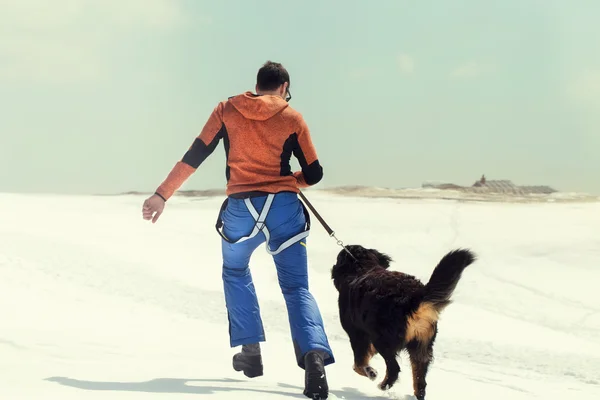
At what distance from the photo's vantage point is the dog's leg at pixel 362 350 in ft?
14.3

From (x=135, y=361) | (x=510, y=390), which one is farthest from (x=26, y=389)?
(x=510, y=390)

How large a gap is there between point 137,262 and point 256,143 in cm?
606

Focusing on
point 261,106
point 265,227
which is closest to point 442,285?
point 265,227

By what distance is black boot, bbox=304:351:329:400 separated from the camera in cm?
363

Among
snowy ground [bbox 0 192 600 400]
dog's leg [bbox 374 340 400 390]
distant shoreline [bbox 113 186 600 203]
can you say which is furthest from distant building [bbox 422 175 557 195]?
dog's leg [bbox 374 340 400 390]

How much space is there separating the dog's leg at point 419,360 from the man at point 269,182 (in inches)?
20.2

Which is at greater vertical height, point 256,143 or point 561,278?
point 256,143

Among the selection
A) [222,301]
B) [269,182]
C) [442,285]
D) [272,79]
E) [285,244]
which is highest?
[272,79]

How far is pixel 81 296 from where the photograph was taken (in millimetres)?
7555

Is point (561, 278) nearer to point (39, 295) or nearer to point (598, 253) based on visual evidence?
point (598, 253)

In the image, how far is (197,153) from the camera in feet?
13.6

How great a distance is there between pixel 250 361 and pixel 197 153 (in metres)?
1.42

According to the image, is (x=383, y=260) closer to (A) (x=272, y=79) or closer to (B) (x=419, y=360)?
(B) (x=419, y=360)

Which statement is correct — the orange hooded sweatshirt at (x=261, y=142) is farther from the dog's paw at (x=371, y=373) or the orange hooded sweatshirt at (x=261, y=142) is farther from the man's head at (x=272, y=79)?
the dog's paw at (x=371, y=373)
